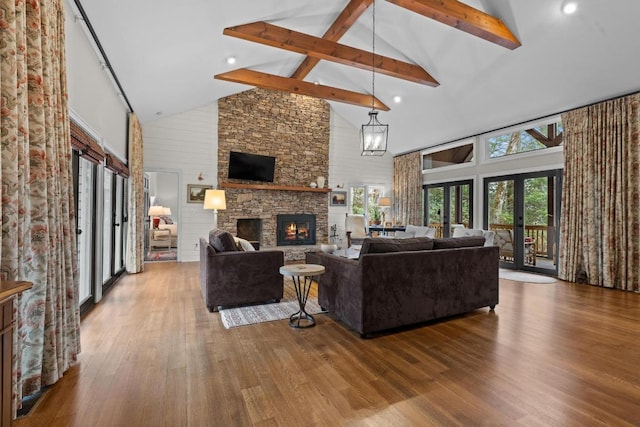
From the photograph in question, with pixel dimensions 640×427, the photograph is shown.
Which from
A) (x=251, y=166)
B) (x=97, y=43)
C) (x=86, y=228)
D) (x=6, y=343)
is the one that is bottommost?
(x=6, y=343)

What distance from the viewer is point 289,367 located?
7.54ft

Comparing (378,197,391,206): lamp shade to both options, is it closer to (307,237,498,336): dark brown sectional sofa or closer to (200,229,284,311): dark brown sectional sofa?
(307,237,498,336): dark brown sectional sofa

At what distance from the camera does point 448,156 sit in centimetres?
787

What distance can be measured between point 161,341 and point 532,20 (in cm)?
556

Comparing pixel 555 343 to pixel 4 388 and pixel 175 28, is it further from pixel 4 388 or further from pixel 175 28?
pixel 175 28

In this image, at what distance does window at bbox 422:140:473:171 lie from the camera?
735 cm

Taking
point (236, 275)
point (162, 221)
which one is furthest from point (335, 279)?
point (162, 221)

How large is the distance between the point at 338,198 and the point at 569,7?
585 cm

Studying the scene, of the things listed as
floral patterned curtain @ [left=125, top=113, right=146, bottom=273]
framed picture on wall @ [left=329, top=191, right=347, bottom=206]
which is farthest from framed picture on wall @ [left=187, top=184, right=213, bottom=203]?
framed picture on wall @ [left=329, top=191, right=347, bottom=206]

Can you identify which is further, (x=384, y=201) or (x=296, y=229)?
(x=384, y=201)

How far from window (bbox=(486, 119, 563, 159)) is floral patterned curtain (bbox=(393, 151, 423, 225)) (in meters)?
2.03

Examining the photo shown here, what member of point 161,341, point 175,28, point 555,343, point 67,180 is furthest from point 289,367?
point 175,28

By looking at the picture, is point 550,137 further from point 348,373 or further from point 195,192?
point 195,192

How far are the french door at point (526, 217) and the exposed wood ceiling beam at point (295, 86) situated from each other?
10.4 feet
